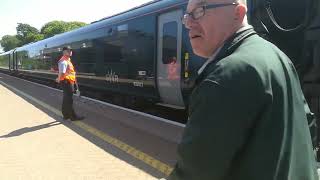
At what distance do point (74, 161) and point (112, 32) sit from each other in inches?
305

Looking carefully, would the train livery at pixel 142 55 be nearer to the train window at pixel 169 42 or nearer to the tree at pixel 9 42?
the train window at pixel 169 42

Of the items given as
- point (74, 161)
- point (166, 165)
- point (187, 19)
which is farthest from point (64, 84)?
point (187, 19)

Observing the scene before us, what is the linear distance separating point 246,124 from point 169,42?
29.8 feet

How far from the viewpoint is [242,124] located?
168cm

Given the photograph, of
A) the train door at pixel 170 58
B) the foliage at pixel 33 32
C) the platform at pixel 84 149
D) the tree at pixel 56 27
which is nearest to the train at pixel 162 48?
the train door at pixel 170 58

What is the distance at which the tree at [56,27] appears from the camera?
416ft

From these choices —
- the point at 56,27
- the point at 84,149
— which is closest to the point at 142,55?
the point at 84,149

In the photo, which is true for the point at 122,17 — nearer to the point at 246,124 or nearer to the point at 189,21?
the point at 189,21

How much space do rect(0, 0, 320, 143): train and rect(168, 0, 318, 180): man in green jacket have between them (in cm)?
147

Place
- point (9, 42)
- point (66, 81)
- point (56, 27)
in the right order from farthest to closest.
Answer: point (9, 42)
point (56, 27)
point (66, 81)

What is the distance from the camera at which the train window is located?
10391mm

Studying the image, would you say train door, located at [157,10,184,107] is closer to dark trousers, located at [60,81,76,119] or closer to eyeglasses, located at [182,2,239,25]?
dark trousers, located at [60,81,76,119]

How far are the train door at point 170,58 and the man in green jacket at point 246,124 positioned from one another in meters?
8.35

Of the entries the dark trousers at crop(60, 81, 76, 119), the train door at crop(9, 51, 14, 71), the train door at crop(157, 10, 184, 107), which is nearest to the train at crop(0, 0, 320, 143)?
the train door at crop(157, 10, 184, 107)
